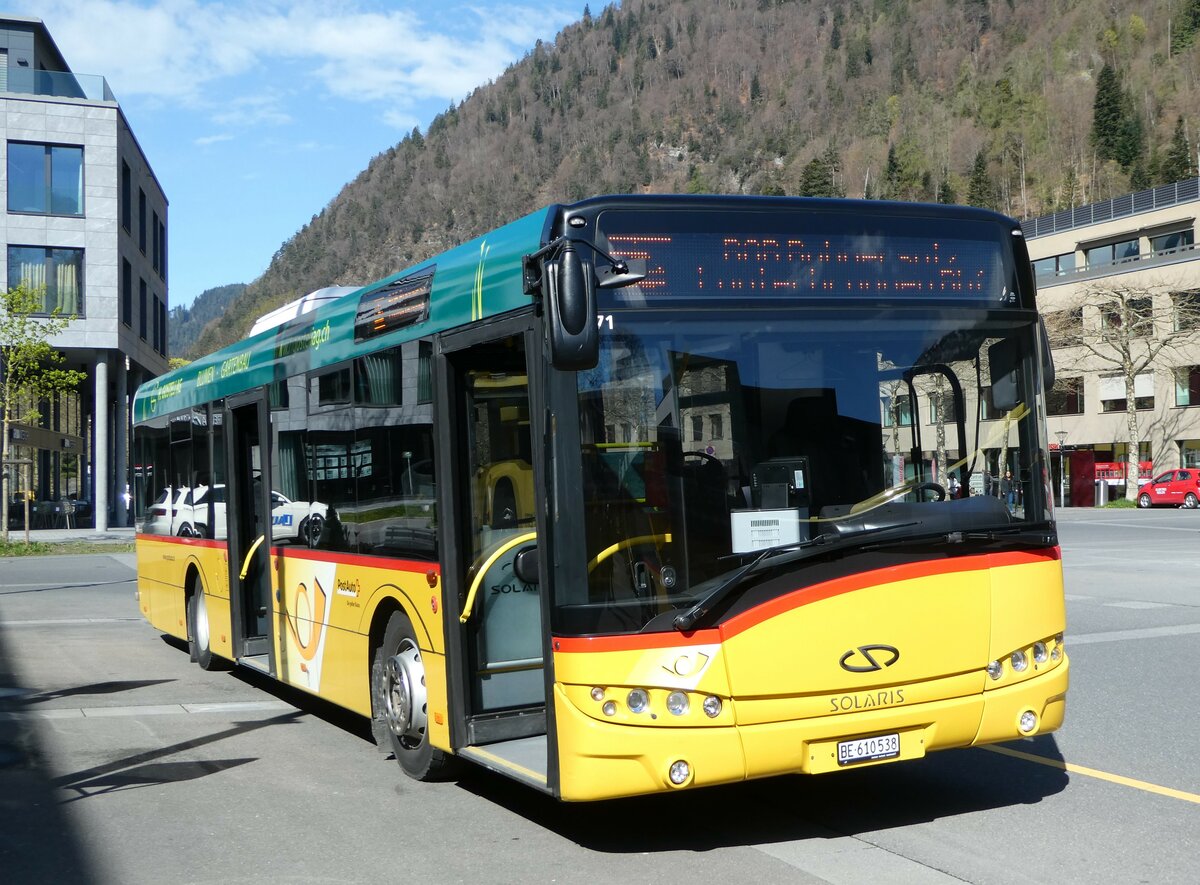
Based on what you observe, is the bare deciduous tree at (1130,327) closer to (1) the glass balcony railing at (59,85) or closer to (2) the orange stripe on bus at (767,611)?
(1) the glass balcony railing at (59,85)

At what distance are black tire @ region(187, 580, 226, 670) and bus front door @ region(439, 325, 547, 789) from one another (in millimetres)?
5998

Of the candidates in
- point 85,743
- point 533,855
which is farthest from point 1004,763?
point 85,743

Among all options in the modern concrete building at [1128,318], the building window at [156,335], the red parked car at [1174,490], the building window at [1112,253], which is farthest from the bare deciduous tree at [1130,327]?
the building window at [156,335]

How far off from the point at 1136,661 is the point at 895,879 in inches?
272

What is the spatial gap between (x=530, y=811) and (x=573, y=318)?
8.69 feet

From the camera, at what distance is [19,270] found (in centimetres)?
4606

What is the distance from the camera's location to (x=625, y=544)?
557 cm

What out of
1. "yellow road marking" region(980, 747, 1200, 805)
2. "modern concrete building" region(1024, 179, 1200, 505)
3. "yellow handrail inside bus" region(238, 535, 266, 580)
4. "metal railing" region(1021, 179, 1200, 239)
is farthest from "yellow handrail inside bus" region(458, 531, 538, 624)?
"metal railing" region(1021, 179, 1200, 239)

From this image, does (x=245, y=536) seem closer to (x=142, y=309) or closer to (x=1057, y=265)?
(x=142, y=309)

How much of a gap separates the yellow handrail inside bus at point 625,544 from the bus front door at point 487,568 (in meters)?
0.99

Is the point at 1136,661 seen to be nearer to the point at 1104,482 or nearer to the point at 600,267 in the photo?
the point at 600,267

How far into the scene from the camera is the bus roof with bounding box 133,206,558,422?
6.27 meters

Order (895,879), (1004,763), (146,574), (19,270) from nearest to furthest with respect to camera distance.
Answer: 1. (895,879)
2. (1004,763)
3. (146,574)
4. (19,270)

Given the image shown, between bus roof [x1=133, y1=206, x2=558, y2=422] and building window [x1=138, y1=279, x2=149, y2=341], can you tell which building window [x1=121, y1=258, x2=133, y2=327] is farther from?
bus roof [x1=133, y1=206, x2=558, y2=422]
